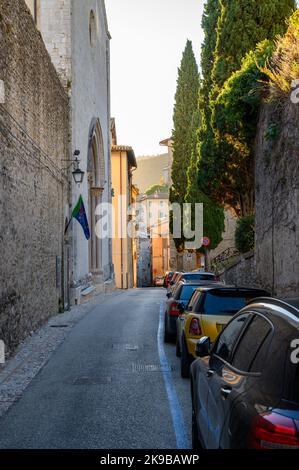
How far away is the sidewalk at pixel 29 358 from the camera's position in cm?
854

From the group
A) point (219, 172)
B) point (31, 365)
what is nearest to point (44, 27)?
point (219, 172)

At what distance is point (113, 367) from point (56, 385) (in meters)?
1.60

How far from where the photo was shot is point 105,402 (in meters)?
7.65

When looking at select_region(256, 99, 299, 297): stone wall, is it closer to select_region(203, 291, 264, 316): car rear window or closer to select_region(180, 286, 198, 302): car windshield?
select_region(180, 286, 198, 302): car windshield

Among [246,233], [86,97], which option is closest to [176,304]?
[246,233]

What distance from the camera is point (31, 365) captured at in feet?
35.2

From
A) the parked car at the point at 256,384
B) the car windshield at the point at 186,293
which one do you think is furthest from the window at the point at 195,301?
the parked car at the point at 256,384

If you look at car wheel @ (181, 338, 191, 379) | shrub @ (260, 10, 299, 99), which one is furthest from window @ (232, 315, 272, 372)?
shrub @ (260, 10, 299, 99)

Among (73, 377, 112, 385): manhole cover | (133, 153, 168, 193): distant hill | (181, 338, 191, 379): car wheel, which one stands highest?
(133, 153, 168, 193): distant hill

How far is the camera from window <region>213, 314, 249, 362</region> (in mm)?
4227

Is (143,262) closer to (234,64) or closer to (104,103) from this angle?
(104,103)

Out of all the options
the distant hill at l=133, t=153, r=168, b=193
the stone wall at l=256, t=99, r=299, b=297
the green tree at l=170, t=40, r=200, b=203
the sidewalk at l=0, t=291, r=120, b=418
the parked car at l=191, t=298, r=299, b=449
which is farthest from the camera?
the distant hill at l=133, t=153, r=168, b=193

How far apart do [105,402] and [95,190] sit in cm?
2768

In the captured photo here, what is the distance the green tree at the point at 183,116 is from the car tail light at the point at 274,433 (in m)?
43.4
